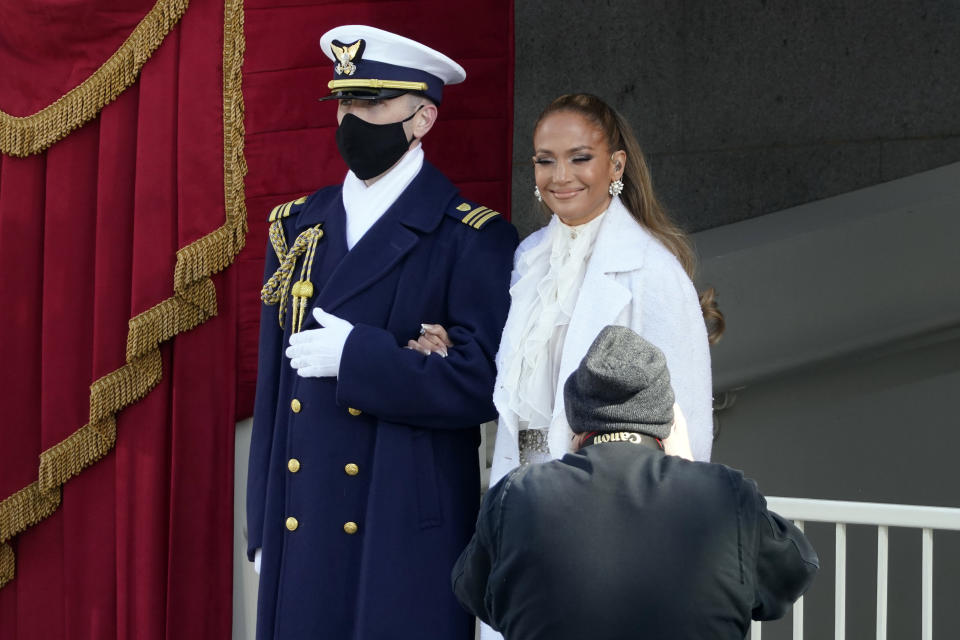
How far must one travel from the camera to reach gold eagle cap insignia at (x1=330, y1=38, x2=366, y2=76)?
2508mm

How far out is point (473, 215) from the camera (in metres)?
2.53

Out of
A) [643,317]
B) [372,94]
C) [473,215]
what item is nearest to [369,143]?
[372,94]

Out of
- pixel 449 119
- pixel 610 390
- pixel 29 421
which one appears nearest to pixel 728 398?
pixel 449 119

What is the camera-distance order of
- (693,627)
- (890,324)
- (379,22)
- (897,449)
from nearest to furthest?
1. (693,627)
2. (379,22)
3. (890,324)
4. (897,449)

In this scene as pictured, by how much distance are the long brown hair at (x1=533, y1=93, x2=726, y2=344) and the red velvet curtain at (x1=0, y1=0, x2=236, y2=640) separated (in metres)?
0.97

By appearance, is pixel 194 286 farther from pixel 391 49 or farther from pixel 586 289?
pixel 586 289

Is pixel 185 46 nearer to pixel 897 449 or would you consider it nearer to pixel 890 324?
pixel 890 324

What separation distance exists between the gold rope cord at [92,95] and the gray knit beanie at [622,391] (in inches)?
67.4

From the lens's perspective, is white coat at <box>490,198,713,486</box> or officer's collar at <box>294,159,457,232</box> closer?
white coat at <box>490,198,713,486</box>

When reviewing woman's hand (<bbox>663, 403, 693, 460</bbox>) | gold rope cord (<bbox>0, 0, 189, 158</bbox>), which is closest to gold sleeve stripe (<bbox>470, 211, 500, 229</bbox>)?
woman's hand (<bbox>663, 403, 693, 460</bbox>)

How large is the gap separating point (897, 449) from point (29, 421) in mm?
2473

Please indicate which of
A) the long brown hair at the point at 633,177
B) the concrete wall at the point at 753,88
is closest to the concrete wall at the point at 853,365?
the concrete wall at the point at 753,88

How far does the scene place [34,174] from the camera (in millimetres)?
3170

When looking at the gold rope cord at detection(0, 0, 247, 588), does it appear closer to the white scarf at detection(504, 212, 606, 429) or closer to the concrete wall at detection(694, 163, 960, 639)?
the white scarf at detection(504, 212, 606, 429)
